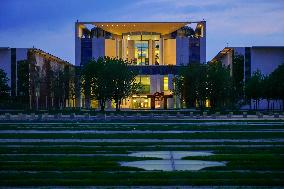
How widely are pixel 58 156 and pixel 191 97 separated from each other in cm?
6458

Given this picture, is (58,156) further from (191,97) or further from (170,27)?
(170,27)

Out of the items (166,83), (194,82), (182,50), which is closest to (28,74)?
(194,82)

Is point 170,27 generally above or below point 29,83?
above

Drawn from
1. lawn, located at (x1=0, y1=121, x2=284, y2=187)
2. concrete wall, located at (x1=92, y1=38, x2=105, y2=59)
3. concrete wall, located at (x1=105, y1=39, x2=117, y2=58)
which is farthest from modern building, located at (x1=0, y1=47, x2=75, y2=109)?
lawn, located at (x1=0, y1=121, x2=284, y2=187)

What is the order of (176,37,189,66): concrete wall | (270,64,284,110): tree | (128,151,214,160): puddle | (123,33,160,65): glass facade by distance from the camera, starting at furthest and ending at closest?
(123,33,160,65): glass facade, (176,37,189,66): concrete wall, (270,64,284,110): tree, (128,151,214,160): puddle

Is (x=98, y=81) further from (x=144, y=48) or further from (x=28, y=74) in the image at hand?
(x=144, y=48)

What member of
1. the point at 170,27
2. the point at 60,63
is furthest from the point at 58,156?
the point at 170,27

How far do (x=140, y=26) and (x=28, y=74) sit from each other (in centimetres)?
4802

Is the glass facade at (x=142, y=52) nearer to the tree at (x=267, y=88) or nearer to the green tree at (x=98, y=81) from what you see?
the green tree at (x=98, y=81)

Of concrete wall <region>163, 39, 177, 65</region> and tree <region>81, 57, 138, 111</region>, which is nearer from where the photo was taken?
tree <region>81, 57, 138, 111</region>

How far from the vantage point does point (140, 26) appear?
15338 cm

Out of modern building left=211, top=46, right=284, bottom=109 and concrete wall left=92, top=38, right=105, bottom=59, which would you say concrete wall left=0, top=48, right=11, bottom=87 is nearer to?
concrete wall left=92, top=38, right=105, bottom=59

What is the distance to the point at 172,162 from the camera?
2047 centimetres

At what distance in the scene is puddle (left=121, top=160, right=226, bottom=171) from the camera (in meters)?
18.7
